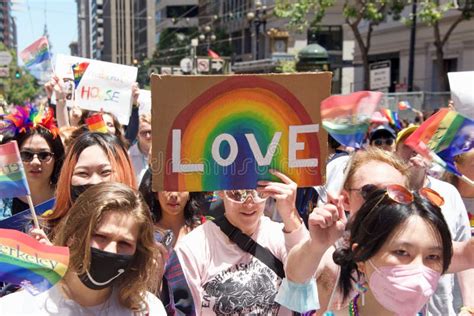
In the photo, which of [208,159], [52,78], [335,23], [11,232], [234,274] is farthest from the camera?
[335,23]

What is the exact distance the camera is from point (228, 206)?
308cm

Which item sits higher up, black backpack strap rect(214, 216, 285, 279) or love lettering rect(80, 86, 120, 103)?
love lettering rect(80, 86, 120, 103)

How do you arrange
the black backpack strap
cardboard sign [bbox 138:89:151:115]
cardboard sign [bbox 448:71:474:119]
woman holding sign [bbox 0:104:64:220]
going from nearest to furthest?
the black backpack strap, cardboard sign [bbox 448:71:474:119], woman holding sign [bbox 0:104:64:220], cardboard sign [bbox 138:89:151:115]

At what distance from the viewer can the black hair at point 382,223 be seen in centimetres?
241

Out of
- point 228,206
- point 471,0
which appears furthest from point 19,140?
point 471,0

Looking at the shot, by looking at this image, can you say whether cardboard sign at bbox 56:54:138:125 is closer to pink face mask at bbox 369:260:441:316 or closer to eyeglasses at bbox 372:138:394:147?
eyeglasses at bbox 372:138:394:147

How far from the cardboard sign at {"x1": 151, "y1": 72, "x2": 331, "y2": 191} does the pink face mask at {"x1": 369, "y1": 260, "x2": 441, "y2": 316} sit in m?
0.55

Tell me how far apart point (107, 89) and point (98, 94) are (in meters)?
0.12

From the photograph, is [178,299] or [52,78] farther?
[52,78]

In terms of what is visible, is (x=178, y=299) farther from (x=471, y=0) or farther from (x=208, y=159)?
(x=471, y=0)

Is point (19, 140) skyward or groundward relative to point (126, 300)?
skyward

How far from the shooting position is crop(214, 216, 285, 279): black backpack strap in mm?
2994

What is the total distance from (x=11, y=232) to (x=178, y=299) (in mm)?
994

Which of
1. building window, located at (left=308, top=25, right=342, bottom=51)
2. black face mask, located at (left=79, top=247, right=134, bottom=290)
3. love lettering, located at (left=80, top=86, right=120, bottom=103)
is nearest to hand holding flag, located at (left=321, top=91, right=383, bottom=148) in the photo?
black face mask, located at (left=79, top=247, right=134, bottom=290)
